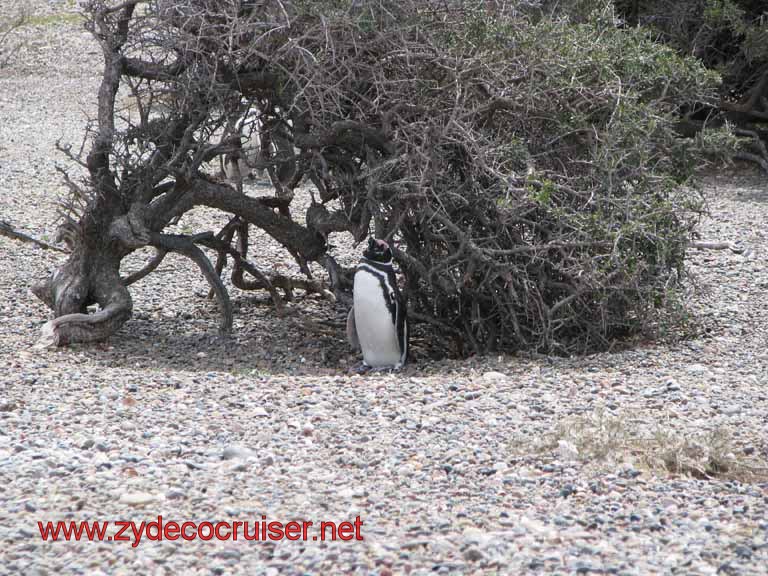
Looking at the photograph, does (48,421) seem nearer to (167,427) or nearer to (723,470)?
(167,427)

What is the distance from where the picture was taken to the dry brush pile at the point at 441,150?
6.19 m

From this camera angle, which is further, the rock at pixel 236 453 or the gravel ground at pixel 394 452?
the rock at pixel 236 453

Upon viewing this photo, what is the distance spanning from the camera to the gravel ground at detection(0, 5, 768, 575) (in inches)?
128

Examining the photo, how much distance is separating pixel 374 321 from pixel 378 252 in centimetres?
49

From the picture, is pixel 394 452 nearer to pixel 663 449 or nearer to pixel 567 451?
pixel 567 451

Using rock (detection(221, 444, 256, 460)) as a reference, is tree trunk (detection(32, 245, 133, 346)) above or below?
above

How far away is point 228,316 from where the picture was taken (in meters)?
7.49

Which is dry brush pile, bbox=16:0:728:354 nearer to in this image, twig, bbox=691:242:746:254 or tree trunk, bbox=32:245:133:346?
tree trunk, bbox=32:245:133:346

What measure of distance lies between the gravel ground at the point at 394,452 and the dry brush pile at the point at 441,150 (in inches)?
17.8

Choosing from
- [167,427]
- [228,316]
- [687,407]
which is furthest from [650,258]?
[167,427]

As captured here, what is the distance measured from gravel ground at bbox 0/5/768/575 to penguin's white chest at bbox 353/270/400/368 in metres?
0.26

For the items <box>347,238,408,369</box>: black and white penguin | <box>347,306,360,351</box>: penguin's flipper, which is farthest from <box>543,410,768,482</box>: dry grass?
<box>347,306,360,351</box>: penguin's flipper

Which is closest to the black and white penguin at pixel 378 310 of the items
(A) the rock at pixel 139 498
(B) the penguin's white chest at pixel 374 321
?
(B) the penguin's white chest at pixel 374 321

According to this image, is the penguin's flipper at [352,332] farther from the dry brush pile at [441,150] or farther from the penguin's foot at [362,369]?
the dry brush pile at [441,150]
